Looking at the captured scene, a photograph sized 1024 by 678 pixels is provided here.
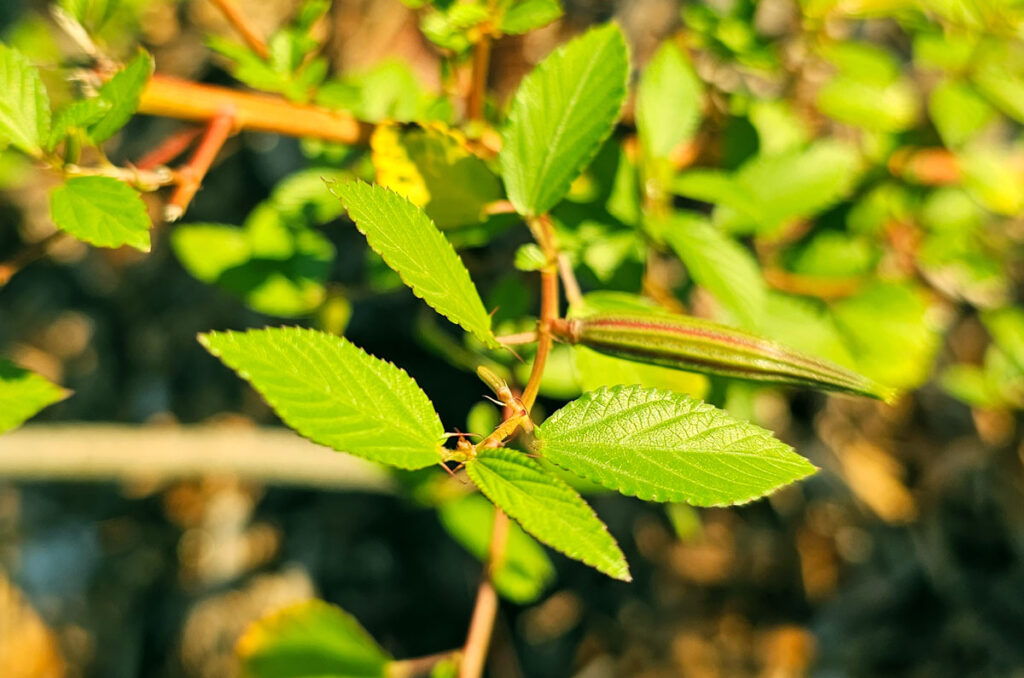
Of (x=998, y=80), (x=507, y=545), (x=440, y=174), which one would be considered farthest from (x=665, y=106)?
(x=507, y=545)

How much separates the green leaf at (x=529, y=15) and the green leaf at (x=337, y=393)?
0.43m

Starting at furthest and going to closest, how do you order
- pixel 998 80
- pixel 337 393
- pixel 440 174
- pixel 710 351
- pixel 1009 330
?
pixel 1009 330, pixel 998 80, pixel 440 174, pixel 710 351, pixel 337 393

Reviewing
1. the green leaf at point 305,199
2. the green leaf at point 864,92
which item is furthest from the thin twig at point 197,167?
the green leaf at point 864,92

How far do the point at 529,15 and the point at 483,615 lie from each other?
2.21 feet

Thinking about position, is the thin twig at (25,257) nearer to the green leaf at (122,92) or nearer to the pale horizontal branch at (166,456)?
the green leaf at (122,92)

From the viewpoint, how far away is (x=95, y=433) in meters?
1.63

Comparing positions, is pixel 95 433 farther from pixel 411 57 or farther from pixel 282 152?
pixel 411 57

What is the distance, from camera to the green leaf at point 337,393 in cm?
48

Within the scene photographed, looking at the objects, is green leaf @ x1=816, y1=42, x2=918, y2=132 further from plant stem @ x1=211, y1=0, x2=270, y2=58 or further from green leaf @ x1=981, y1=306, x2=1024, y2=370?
plant stem @ x1=211, y1=0, x2=270, y2=58

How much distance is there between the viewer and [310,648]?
3.20ft

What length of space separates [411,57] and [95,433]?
118 cm

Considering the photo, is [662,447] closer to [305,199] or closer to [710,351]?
[710,351]

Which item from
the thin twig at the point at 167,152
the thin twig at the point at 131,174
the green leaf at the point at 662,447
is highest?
the thin twig at the point at 131,174

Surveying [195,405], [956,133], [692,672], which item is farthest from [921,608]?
[195,405]
